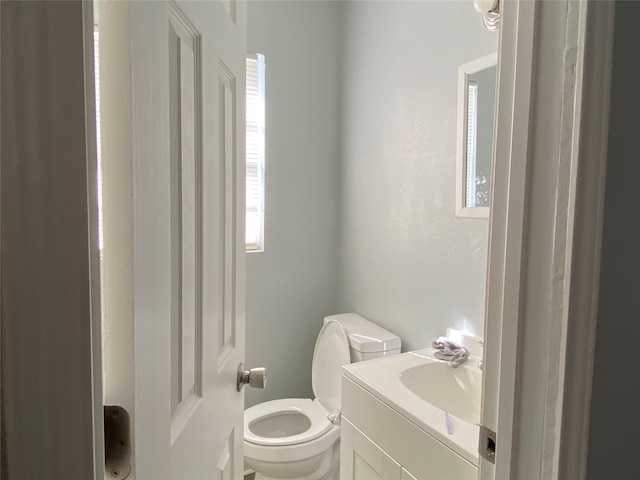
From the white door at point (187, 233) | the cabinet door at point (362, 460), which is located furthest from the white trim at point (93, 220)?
the cabinet door at point (362, 460)

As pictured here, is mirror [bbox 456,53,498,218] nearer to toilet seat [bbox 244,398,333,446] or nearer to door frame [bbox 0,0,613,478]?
door frame [bbox 0,0,613,478]

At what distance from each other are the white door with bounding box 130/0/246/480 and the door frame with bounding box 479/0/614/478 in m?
0.48

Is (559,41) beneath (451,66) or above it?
beneath

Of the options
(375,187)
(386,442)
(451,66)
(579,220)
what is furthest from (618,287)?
(375,187)

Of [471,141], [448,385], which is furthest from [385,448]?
[471,141]

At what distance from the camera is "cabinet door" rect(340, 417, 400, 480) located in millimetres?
1306

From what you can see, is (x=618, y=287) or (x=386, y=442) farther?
(x=386, y=442)

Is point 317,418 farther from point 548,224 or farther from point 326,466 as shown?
point 548,224

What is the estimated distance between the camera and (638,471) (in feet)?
2.34

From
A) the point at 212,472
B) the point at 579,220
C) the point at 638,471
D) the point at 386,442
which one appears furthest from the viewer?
the point at 386,442

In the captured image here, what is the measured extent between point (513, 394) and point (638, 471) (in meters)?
0.27

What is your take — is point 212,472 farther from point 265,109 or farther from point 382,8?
point 382,8

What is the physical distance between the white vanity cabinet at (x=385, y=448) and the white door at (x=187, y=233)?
478 mm

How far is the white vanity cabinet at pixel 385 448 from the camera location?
1.11 m
